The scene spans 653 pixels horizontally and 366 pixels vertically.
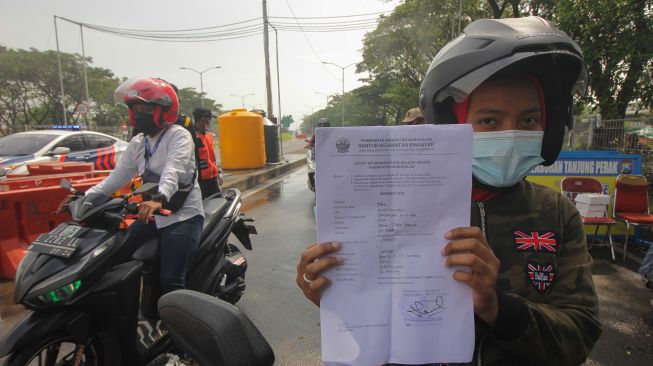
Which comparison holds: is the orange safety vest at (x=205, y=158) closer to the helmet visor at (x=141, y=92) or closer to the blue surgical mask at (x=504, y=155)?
the helmet visor at (x=141, y=92)

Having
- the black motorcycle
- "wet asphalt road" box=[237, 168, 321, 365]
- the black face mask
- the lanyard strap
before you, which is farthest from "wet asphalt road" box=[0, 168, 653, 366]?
the black face mask

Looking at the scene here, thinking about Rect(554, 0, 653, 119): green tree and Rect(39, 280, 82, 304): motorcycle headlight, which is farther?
Rect(554, 0, 653, 119): green tree

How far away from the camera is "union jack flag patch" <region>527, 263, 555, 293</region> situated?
40.3 inches

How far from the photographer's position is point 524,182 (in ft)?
3.88

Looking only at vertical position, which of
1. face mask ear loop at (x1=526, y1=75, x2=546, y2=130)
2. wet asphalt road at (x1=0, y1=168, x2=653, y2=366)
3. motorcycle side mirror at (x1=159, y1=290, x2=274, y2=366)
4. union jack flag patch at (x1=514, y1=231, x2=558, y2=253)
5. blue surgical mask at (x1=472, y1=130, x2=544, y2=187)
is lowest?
wet asphalt road at (x1=0, y1=168, x2=653, y2=366)

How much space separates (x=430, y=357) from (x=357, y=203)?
1.19ft

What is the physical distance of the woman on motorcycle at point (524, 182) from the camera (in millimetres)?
948

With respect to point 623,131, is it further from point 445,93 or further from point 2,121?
point 2,121

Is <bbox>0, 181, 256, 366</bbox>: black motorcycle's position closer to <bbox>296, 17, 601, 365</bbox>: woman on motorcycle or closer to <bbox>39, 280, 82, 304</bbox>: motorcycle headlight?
<bbox>39, 280, 82, 304</bbox>: motorcycle headlight

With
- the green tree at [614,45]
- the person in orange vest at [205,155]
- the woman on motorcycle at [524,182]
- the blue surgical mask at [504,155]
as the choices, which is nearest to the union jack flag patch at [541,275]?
the woman on motorcycle at [524,182]

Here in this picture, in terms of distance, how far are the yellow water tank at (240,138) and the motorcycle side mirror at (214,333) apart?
12.4 meters

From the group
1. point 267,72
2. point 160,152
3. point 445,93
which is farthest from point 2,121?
point 445,93

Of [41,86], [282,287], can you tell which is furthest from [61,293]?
[41,86]

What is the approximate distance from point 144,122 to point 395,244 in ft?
→ 6.89
